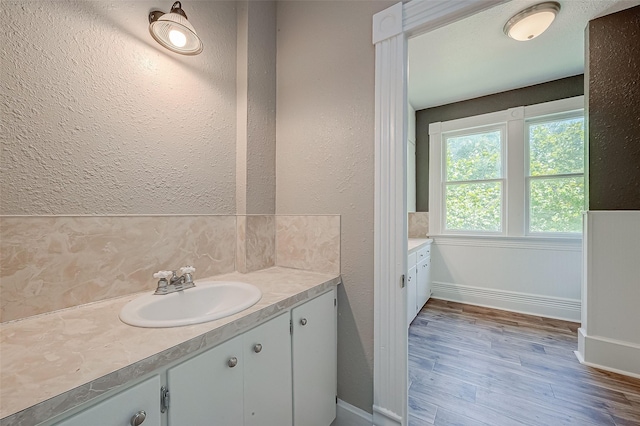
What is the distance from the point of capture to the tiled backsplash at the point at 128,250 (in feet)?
2.87

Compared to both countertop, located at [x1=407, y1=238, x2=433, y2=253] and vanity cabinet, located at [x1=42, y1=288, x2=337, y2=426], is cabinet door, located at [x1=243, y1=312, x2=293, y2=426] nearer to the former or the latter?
A: vanity cabinet, located at [x1=42, y1=288, x2=337, y2=426]

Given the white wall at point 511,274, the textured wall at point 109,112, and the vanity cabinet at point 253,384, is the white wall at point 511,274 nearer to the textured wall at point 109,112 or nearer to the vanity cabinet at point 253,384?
the vanity cabinet at point 253,384

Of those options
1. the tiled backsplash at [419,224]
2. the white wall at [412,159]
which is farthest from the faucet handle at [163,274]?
the tiled backsplash at [419,224]

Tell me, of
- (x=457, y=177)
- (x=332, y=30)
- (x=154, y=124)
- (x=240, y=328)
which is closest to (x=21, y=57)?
(x=154, y=124)

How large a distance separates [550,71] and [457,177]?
4.59ft

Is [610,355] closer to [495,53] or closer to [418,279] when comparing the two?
[418,279]

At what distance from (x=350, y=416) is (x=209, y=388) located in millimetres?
956

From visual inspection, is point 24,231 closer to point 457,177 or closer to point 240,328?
point 240,328

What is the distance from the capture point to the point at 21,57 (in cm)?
87

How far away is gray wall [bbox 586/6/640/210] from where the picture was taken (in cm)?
180

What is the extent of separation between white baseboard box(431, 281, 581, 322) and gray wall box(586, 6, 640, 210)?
1.44 meters

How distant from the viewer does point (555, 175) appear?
2797 mm

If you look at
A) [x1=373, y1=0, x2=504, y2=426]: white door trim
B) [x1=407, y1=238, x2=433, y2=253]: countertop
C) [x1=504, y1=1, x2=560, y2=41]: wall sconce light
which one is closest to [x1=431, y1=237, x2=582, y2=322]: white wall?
[x1=407, y1=238, x2=433, y2=253]: countertop

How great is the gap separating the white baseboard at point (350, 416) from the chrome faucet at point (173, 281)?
1061 millimetres
